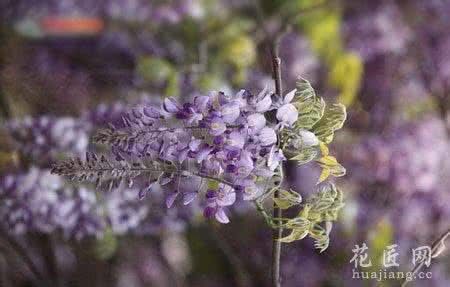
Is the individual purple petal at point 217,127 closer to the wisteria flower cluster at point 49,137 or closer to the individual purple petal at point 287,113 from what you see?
the individual purple petal at point 287,113

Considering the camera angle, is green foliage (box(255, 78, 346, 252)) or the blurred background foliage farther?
the blurred background foliage

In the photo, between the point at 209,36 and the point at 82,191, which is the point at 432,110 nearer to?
→ the point at 209,36

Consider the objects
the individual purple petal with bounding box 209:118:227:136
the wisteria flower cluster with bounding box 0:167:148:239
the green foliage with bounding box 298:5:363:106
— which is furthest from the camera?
the green foliage with bounding box 298:5:363:106

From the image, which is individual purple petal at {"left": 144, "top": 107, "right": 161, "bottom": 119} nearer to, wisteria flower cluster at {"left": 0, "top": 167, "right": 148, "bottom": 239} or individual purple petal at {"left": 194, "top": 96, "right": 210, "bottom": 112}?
individual purple petal at {"left": 194, "top": 96, "right": 210, "bottom": 112}

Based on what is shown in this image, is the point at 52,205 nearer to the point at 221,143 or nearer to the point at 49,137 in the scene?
the point at 49,137

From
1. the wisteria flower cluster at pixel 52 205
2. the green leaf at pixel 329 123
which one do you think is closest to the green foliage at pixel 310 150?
the green leaf at pixel 329 123

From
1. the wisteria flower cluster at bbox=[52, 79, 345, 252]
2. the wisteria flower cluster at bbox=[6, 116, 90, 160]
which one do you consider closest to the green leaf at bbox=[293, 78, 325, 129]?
the wisteria flower cluster at bbox=[52, 79, 345, 252]

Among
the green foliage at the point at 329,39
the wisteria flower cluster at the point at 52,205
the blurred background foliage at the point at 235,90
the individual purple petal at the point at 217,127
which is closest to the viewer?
the individual purple petal at the point at 217,127

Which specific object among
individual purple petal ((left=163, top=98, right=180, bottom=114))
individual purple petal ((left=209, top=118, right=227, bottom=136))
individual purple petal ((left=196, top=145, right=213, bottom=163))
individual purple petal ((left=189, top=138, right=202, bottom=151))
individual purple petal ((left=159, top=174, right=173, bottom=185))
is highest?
individual purple petal ((left=163, top=98, right=180, bottom=114))
